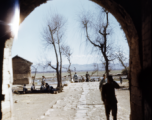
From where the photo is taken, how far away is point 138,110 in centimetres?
387

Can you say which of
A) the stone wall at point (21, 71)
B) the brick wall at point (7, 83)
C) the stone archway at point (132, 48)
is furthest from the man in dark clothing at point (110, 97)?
the stone wall at point (21, 71)

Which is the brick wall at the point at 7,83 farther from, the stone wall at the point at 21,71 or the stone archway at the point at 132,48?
the stone wall at the point at 21,71

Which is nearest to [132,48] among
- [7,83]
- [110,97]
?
[110,97]

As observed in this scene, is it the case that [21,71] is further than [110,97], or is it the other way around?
[21,71]

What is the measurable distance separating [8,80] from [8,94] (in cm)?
42

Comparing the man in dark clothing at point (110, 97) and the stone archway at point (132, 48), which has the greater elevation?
the stone archway at point (132, 48)

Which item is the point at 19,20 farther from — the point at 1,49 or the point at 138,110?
the point at 138,110

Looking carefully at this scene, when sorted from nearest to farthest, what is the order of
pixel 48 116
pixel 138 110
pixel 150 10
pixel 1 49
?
pixel 150 10, pixel 138 110, pixel 1 49, pixel 48 116

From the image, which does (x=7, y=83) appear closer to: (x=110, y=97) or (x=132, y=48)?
(x=110, y=97)

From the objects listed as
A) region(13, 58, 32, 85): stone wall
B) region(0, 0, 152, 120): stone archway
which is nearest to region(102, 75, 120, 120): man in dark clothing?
region(0, 0, 152, 120): stone archway

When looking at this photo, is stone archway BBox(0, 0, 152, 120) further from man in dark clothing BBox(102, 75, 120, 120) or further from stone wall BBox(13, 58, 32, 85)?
stone wall BBox(13, 58, 32, 85)

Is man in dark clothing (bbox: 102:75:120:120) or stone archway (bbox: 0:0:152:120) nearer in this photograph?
stone archway (bbox: 0:0:152:120)

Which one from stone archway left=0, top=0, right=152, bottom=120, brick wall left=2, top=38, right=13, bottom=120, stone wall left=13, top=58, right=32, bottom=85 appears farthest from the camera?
stone wall left=13, top=58, right=32, bottom=85

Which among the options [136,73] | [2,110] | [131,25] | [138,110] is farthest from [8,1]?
[138,110]
